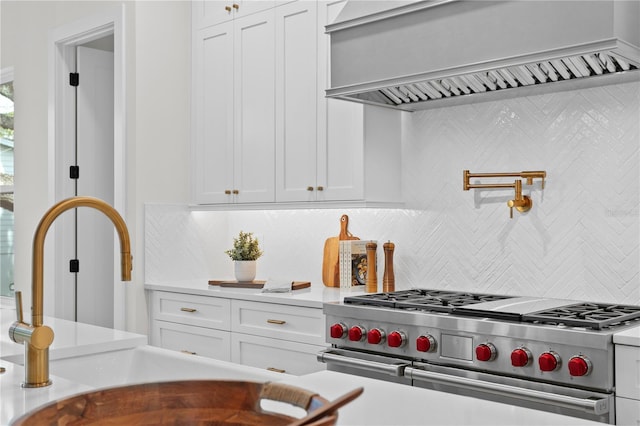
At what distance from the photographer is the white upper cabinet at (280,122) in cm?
363

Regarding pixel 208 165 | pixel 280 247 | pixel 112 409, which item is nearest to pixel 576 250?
pixel 280 247

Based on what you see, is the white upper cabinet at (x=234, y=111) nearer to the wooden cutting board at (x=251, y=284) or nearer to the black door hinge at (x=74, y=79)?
the wooden cutting board at (x=251, y=284)

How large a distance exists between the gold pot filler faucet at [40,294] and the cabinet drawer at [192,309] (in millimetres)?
2250

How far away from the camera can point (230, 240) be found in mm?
4711

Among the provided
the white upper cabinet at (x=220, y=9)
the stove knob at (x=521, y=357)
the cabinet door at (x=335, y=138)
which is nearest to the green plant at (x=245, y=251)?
the cabinet door at (x=335, y=138)

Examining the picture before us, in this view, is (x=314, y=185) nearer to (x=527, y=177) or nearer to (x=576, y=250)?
(x=527, y=177)

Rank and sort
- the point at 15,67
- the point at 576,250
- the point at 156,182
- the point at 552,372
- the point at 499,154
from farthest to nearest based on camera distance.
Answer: the point at 15,67
the point at 156,182
the point at 499,154
the point at 576,250
the point at 552,372

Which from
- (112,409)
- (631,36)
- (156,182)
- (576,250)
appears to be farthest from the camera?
(156,182)

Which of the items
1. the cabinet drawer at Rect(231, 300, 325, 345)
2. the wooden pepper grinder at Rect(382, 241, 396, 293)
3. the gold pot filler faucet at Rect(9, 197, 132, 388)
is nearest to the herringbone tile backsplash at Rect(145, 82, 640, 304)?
the wooden pepper grinder at Rect(382, 241, 396, 293)

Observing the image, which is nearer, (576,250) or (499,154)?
(576,250)

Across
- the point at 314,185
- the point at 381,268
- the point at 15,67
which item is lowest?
the point at 381,268

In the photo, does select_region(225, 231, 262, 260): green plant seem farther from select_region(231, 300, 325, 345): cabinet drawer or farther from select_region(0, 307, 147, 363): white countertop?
select_region(0, 307, 147, 363): white countertop

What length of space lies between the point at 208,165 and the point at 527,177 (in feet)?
6.40

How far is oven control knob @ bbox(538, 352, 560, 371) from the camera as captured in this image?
2.40 meters
